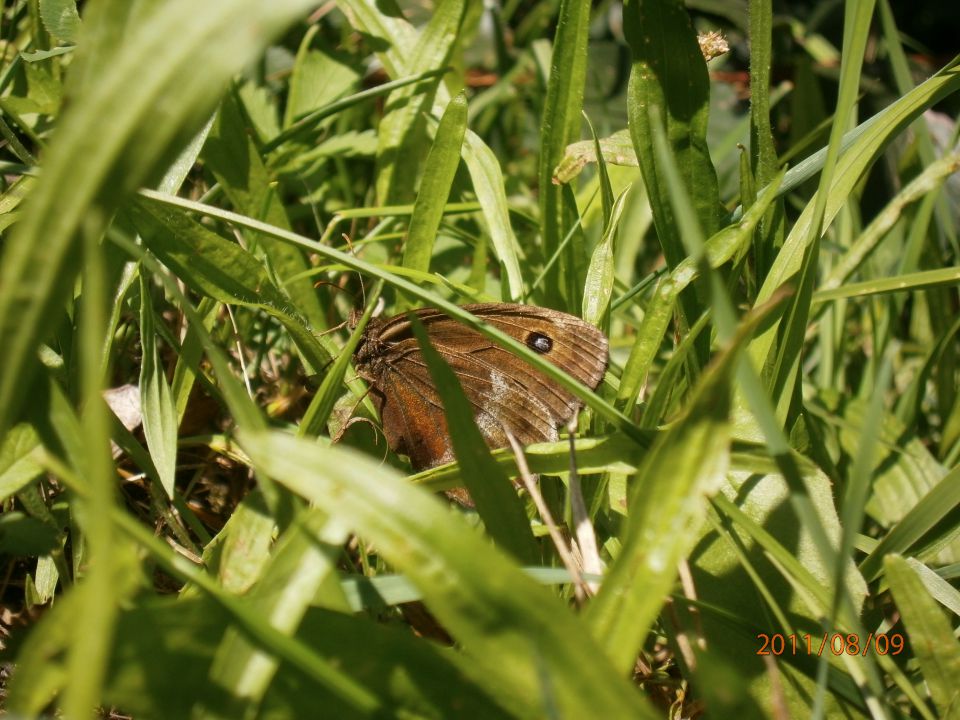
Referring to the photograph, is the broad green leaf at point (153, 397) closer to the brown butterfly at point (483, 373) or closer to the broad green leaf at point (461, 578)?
the brown butterfly at point (483, 373)

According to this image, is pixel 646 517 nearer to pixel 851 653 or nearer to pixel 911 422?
pixel 851 653

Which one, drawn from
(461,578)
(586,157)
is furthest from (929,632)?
(586,157)

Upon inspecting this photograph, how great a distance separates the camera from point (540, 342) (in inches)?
66.6

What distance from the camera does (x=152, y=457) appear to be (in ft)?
4.51

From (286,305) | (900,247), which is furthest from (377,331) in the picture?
(900,247)

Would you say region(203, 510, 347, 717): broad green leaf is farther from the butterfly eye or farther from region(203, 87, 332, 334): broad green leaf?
region(203, 87, 332, 334): broad green leaf

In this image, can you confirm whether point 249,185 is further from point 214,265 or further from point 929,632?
point 929,632

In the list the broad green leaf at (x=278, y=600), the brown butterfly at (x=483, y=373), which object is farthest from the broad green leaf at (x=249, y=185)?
the broad green leaf at (x=278, y=600)

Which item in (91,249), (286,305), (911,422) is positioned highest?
(91,249)

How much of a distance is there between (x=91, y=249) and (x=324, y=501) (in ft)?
1.00
